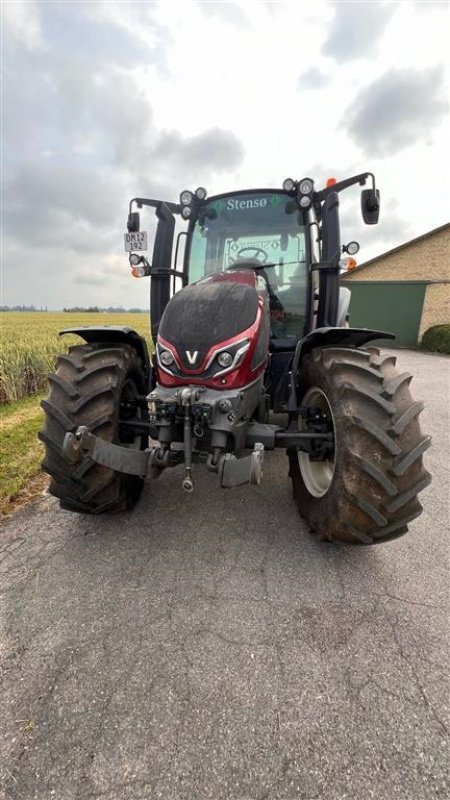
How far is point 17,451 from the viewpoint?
12.9 feet

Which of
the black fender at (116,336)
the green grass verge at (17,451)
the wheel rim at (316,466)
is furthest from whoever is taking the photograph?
the green grass verge at (17,451)

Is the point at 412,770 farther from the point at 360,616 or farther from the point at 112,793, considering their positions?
the point at 112,793

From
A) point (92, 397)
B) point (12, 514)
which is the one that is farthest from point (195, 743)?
point (12, 514)

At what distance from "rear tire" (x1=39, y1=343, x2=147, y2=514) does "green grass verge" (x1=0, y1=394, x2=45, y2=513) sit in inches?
36.9

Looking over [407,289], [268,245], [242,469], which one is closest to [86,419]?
[242,469]

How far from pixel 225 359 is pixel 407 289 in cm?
1571

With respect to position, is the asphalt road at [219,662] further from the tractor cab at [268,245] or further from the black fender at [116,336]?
the tractor cab at [268,245]

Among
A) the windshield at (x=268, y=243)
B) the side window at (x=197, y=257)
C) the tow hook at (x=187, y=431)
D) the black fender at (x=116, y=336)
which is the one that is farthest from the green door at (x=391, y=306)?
the tow hook at (x=187, y=431)

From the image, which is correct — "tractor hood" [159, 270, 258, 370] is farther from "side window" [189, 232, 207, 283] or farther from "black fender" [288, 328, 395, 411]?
"side window" [189, 232, 207, 283]

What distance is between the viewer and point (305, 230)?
137 inches

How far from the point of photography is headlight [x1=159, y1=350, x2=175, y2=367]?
2.29 metres

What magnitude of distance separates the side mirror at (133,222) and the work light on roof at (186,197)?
46 cm

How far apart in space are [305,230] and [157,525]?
2.85 m

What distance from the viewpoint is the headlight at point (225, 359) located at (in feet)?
7.16
